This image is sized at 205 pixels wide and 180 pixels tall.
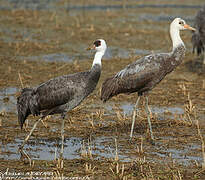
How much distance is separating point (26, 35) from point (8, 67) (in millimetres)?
5009

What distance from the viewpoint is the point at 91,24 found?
68.7 ft

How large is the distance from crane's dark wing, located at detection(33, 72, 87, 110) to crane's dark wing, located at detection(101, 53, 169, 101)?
97cm

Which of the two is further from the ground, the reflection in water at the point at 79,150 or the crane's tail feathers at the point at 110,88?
the crane's tail feathers at the point at 110,88

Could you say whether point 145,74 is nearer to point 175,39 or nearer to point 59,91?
point 175,39

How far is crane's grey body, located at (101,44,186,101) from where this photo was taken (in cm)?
855

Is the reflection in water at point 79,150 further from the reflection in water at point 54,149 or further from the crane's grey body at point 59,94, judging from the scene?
the crane's grey body at point 59,94

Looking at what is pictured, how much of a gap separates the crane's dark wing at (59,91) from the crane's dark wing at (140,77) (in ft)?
3.19

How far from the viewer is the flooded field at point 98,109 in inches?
283

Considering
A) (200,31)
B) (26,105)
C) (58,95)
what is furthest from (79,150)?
(200,31)

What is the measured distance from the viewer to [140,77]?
8.58 m

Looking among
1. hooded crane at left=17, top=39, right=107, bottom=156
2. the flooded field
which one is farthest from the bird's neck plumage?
hooded crane at left=17, top=39, right=107, bottom=156

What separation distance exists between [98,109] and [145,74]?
2.29 metres

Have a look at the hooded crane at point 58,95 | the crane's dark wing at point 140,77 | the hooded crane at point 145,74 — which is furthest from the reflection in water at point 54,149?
the crane's dark wing at point 140,77

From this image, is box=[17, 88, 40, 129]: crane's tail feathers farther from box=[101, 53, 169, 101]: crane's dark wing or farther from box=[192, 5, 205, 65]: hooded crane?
box=[192, 5, 205, 65]: hooded crane
